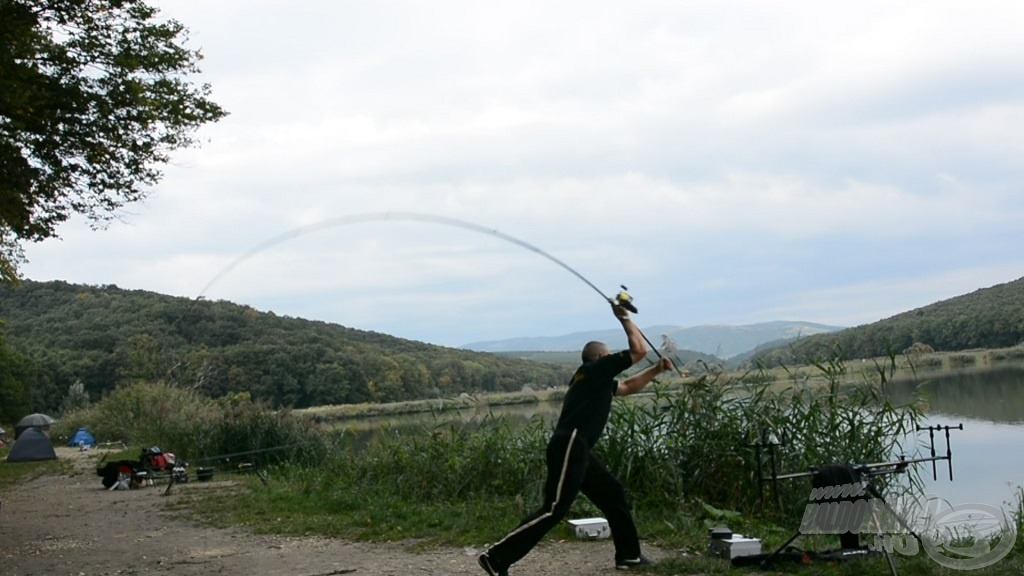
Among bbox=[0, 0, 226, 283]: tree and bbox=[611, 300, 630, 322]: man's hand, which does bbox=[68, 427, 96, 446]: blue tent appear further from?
bbox=[611, 300, 630, 322]: man's hand

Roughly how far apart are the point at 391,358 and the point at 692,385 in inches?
734

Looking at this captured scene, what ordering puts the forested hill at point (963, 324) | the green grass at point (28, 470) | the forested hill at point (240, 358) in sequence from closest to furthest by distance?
the forested hill at point (963, 324) → the green grass at point (28, 470) → the forested hill at point (240, 358)

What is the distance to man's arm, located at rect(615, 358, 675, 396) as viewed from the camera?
280 inches

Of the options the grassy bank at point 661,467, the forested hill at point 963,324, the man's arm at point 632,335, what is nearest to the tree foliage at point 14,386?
the grassy bank at point 661,467

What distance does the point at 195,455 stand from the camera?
822 inches

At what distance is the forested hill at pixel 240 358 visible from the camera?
965 inches

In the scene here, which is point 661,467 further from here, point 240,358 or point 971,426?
point 240,358

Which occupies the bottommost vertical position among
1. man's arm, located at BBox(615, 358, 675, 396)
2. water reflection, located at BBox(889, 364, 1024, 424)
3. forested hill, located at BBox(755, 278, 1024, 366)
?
water reflection, located at BBox(889, 364, 1024, 424)

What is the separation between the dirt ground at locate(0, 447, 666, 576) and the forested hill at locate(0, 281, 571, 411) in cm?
516

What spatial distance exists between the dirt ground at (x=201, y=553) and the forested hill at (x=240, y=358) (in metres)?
5.16

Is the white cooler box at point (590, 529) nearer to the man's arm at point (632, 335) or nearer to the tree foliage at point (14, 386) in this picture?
the man's arm at point (632, 335)

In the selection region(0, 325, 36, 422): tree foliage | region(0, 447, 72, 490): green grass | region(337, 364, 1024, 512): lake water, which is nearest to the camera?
region(337, 364, 1024, 512): lake water

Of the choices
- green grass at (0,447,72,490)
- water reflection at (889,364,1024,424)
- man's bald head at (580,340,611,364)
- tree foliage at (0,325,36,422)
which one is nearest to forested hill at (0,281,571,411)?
tree foliage at (0,325,36,422)

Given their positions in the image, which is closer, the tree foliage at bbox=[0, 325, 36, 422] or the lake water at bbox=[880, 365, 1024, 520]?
the lake water at bbox=[880, 365, 1024, 520]
